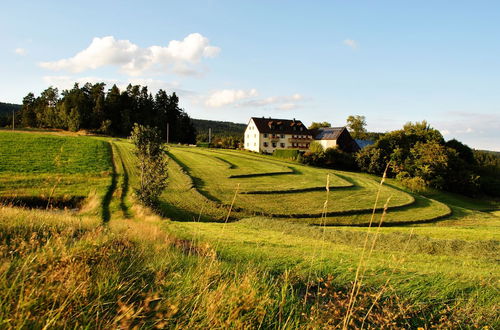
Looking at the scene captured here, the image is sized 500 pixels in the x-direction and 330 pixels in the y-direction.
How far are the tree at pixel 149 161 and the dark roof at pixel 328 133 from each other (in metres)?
74.1

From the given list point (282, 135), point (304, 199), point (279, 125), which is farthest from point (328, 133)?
point (304, 199)

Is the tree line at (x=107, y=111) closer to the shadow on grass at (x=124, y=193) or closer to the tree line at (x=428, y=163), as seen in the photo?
the shadow on grass at (x=124, y=193)

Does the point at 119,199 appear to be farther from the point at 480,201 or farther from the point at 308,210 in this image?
the point at 480,201

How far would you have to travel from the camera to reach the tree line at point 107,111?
323 ft

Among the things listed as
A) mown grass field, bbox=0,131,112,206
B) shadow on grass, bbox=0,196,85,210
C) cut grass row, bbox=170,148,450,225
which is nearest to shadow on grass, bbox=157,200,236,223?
cut grass row, bbox=170,148,450,225

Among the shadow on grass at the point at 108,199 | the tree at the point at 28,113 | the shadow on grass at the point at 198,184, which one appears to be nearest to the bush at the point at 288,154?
the shadow on grass at the point at 198,184

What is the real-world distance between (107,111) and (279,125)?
54.1 meters

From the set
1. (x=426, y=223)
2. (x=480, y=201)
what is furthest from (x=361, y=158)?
(x=426, y=223)

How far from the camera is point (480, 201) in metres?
69.6

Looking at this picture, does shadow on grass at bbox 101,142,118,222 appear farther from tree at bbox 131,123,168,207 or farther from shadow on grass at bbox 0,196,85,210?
tree at bbox 131,123,168,207

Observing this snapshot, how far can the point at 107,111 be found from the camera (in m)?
104

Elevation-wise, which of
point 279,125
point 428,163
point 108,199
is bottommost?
point 108,199

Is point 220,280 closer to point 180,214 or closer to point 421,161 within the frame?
point 180,214

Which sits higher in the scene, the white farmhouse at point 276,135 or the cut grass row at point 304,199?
the white farmhouse at point 276,135
